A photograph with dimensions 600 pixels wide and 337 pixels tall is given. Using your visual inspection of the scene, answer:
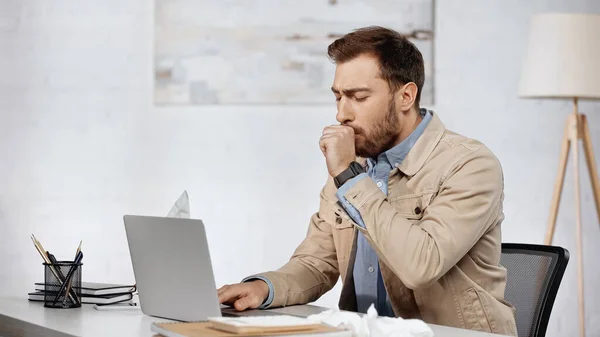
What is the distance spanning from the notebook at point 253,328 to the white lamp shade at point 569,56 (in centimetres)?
240

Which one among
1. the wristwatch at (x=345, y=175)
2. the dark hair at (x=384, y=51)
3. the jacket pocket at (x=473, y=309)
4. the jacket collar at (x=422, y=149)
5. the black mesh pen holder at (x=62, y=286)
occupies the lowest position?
the jacket pocket at (x=473, y=309)

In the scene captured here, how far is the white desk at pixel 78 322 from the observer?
1.47m

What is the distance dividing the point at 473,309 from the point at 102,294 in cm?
78

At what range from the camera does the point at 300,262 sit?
211 centimetres

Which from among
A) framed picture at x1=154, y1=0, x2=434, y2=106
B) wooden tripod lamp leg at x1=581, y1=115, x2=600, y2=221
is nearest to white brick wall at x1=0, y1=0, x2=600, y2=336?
framed picture at x1=154, y1=0, x2=434, y2=106

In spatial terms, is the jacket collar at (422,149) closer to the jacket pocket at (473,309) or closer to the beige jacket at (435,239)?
the beige jacket at (435,239)

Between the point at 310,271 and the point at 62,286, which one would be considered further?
the point at 310,271

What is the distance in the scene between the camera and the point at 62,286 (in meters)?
1.84

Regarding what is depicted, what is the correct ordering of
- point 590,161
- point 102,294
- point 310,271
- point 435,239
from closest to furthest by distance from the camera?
point 435,239 → point 102,294 → point 310,271 → point 590,161

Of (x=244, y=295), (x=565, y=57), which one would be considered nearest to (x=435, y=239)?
(x=244, y=295)

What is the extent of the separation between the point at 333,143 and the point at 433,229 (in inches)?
11.7

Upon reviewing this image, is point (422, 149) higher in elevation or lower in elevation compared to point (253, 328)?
higher

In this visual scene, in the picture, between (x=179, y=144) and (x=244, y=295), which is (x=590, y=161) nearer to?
(x=179, y=144)

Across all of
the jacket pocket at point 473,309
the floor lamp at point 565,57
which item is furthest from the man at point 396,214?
the floor lamp at point 565,57
